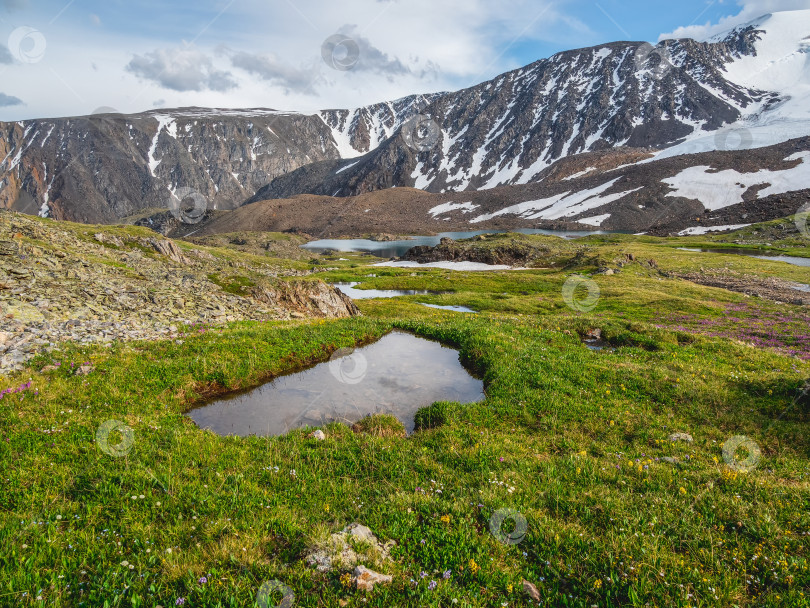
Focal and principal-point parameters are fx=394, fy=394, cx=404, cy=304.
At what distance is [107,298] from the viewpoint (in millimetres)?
22156

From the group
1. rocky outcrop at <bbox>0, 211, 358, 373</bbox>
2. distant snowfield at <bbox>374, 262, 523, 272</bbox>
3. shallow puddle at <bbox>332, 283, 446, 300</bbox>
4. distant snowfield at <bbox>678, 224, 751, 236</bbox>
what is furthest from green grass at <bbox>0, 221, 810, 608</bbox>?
distant snowfield at <bbox>678, 224, 751, 236</bbox>

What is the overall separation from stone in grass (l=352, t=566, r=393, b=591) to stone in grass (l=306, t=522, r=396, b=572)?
198mm

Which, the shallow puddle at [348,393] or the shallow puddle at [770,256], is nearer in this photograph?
the shallow puddle at [348,393]

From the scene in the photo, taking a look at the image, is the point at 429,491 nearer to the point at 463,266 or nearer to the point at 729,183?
the point at 463,266

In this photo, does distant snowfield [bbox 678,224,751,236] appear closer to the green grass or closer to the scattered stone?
the green grass

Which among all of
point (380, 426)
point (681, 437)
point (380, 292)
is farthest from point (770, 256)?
point (380, 426)

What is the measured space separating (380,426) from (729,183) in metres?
229

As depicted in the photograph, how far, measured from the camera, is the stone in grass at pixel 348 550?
5551mm

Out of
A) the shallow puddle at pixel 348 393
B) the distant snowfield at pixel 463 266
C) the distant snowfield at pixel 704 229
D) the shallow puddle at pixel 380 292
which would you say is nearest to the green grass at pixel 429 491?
the shallow puddle at pixel 348 393

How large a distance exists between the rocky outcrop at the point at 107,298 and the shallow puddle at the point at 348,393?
21.0 ft

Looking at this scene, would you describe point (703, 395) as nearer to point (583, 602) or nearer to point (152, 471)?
point (583, 602)

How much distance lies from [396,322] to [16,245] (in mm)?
25465

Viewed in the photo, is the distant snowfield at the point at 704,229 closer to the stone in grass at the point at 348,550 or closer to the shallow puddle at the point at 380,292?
the shallow puddle at the point at 380,292

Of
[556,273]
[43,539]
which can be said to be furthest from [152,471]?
[556,273]
